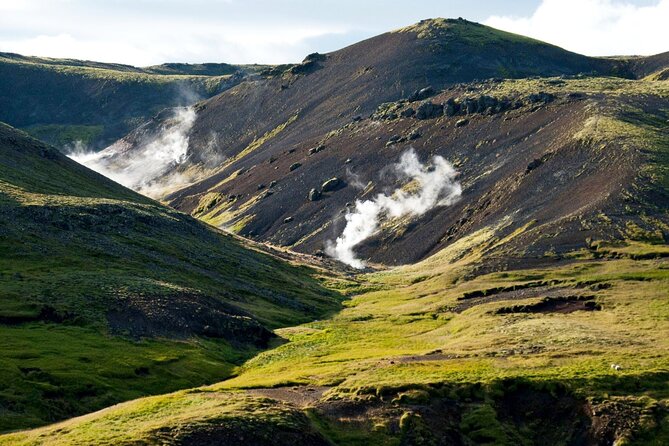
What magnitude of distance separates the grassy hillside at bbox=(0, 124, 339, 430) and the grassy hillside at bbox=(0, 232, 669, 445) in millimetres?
7098

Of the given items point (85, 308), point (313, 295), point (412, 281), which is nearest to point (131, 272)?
point (85, 308)

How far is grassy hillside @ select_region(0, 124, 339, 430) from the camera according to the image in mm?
81938

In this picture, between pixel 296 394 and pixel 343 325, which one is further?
pixel 343 325

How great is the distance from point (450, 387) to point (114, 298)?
5195 centimetres

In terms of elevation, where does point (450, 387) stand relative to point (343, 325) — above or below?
above

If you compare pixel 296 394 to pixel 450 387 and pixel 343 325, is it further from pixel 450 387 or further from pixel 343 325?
pixel 343 325

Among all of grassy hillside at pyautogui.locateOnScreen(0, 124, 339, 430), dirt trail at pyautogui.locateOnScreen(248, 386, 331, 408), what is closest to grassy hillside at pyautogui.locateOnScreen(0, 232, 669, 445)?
dirt trail at pyautogui.locateOnScreen(248, 386, 331, 408)

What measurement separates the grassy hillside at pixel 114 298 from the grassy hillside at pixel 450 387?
7.10m

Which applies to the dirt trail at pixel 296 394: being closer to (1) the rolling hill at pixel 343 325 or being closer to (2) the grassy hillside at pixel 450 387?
(2) the grassy hillside at pixel 450 387

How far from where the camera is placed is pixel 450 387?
7756 cm

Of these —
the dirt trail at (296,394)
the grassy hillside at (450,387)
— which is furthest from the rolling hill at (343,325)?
the dirt trail at (296,394)

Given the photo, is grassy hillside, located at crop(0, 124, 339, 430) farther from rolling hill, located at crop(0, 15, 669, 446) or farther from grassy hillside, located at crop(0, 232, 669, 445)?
grassy hillside, located at crop(0, 232, 669, 445)

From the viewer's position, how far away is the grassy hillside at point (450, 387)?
220 feet

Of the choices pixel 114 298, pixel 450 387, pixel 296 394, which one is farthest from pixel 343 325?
pixel 450 387
